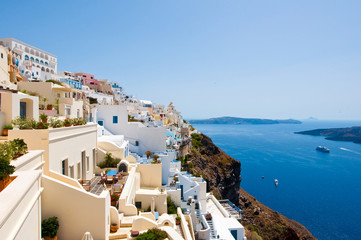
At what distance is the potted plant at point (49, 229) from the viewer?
7.34 metres

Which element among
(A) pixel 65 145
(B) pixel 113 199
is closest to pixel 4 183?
(A) pixel 65 145

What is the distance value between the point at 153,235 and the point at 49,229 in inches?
149

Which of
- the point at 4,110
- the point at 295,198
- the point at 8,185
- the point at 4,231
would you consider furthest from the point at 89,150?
the point at 295,198

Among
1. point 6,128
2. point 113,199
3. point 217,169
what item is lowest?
point 217,169

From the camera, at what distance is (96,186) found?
13.1 meters

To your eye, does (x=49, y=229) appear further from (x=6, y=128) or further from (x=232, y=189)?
(x=232, y=189)

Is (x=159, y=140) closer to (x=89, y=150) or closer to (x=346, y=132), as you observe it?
(x=89, y=150)

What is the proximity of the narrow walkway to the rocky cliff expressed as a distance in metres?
20.2

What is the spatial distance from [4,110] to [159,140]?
55.2ft

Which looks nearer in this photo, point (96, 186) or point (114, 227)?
point (114, 227)

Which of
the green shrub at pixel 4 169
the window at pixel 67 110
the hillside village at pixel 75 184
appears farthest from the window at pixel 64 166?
the window at pixel 67 110

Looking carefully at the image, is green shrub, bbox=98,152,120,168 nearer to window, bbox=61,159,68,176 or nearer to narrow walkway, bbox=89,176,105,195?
narrow walkway, bbox=89,176,105,195

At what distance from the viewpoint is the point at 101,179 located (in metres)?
13.8

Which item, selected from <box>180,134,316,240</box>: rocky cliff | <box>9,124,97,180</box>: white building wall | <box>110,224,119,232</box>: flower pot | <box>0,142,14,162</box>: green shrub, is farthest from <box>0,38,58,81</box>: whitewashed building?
<box>110,224,119,232</box>: flower pot
